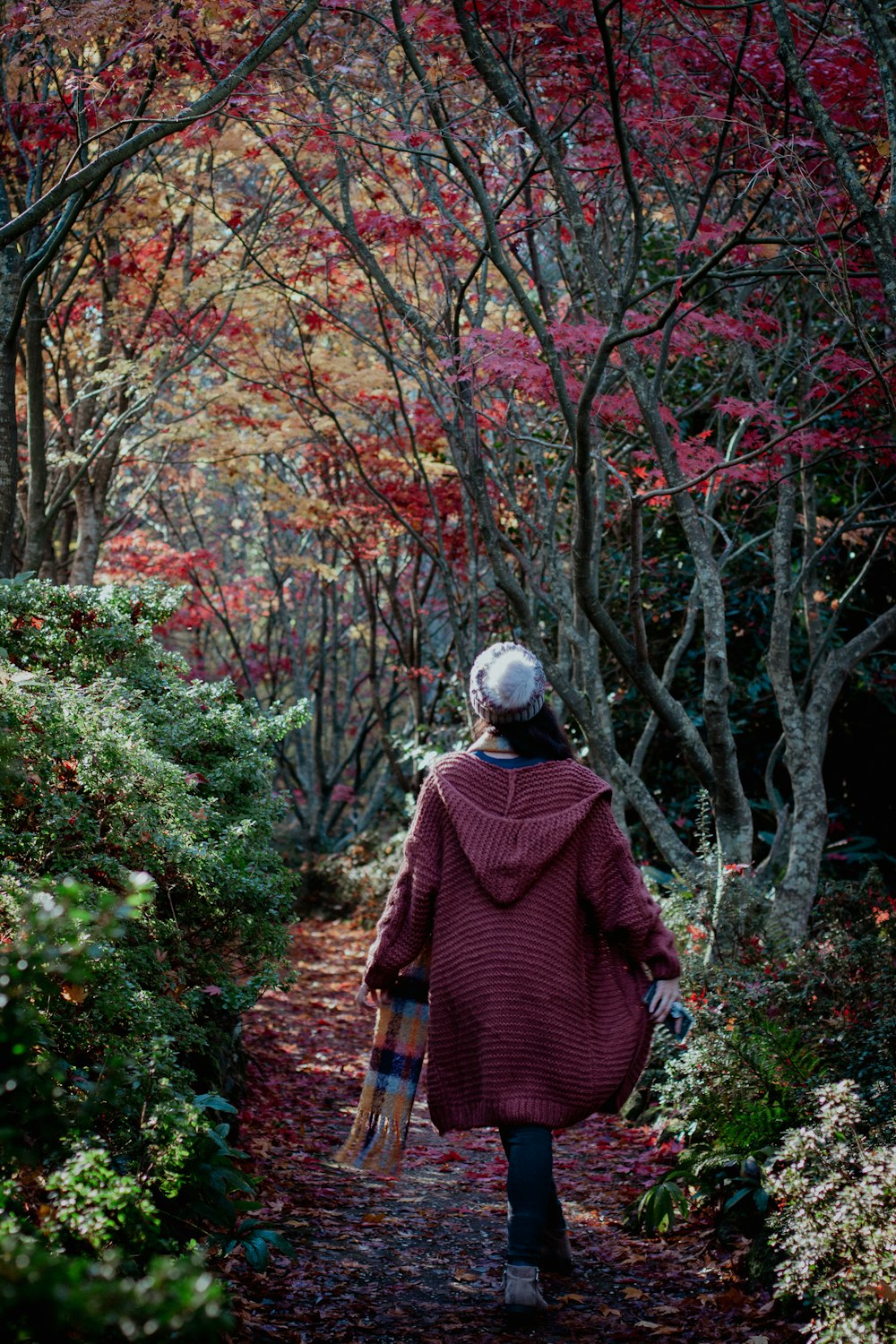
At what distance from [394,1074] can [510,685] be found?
1289 millimetres

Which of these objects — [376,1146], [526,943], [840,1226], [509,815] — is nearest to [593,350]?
[509,815]

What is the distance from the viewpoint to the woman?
11.2 ft

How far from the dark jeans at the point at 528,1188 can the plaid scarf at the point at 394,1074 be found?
0.46 m

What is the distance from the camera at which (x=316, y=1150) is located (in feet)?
17.1

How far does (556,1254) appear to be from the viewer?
3.74 m

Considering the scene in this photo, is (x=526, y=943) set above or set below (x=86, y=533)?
below

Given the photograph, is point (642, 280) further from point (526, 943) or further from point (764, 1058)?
point (526, 943)

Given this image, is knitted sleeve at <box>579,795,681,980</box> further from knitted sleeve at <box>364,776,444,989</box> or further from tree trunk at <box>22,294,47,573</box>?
tree trunk at <box>22,294,47,573</box>

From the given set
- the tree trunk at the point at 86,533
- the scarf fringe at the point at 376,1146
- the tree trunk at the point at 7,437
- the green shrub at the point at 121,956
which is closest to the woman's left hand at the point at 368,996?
the scarf fringe at the point at 376,1146

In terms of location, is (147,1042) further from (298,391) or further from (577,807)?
(298,391)

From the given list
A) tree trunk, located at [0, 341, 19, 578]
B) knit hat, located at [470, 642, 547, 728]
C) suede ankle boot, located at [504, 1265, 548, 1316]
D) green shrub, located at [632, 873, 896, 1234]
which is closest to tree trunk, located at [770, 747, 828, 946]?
green shrub, located at [632, 873, 896, 1234]

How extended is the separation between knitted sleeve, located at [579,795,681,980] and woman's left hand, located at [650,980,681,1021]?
0.02m

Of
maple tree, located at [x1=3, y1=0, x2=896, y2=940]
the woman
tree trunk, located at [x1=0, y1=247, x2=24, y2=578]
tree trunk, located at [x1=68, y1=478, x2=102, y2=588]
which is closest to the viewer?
the woman

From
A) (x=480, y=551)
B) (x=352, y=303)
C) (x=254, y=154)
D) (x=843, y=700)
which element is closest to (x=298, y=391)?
(x=352, y=303)
